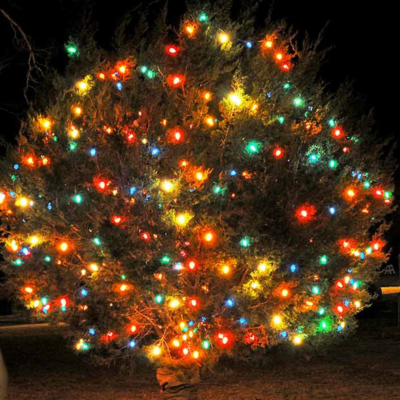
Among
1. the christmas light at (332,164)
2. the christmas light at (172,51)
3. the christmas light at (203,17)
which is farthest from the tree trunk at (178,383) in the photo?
the christmas light at (203,17)

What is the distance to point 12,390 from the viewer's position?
11656mm

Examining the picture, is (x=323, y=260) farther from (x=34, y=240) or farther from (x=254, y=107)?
(x=34, y=240)

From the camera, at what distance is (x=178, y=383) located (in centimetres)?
905

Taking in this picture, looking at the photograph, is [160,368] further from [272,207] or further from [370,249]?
[370,249]

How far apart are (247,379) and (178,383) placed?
130 inches

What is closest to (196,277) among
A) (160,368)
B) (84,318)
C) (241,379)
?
(160,368)

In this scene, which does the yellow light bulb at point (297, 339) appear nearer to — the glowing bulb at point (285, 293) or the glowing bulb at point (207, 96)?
the glowing bulb at point (285, 293)

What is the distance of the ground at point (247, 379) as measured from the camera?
10922mm

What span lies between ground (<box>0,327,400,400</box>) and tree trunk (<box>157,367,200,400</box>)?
62.9 inches

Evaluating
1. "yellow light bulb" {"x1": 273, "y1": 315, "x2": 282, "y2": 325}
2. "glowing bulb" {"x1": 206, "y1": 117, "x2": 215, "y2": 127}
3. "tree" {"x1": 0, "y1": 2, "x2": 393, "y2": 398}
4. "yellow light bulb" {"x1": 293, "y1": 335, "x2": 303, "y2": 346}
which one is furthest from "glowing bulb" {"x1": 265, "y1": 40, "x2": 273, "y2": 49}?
"yellow light bulb" {"x1": 293, "y1": 335, "x2": 303, "y2": 346}

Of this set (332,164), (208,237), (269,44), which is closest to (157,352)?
(208,237)

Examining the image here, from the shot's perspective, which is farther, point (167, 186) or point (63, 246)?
point (63, 246)

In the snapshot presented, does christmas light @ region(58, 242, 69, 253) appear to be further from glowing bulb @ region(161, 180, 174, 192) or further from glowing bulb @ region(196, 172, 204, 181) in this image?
glowing bulb @ region(196, 172, 204, 181)

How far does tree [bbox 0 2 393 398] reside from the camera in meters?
8.79
